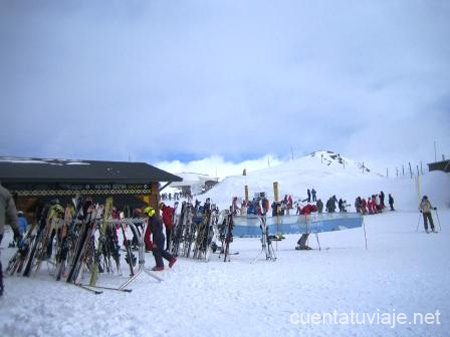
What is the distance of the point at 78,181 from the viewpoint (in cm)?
2252

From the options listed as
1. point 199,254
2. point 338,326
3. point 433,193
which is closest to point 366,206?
point 433,193

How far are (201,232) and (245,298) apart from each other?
17.9 ft

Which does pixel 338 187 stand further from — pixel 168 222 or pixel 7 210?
pixel 7 210

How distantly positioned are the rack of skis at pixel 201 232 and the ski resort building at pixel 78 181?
33.8ft

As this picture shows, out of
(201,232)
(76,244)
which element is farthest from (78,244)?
(201,232)

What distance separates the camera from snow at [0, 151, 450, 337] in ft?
15.6

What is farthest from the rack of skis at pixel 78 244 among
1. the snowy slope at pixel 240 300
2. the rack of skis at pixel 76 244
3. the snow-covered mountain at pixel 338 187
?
the snow-covered mountain at pixel 338 187

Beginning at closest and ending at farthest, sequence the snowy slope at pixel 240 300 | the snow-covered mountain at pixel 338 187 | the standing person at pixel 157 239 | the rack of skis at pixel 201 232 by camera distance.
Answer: the snowy slope at pixel 240 300 < the standing person at pixel 157 239 < the rack of skis at pixel 201 232 < the snow-covered mountain at pixel 338 187

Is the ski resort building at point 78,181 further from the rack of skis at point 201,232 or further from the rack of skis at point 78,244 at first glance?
the rack of skis at point 78,244

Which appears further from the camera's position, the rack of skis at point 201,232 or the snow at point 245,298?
the rack of skis at point 201,232

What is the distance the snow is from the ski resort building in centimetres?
1076

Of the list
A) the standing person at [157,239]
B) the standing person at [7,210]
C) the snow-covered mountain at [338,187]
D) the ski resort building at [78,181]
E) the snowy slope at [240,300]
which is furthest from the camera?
the snow-covered mountain at [338,187]

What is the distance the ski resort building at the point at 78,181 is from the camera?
20750 mm

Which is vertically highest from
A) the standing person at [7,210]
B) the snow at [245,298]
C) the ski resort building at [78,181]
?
the ski resort building at [78,181]
